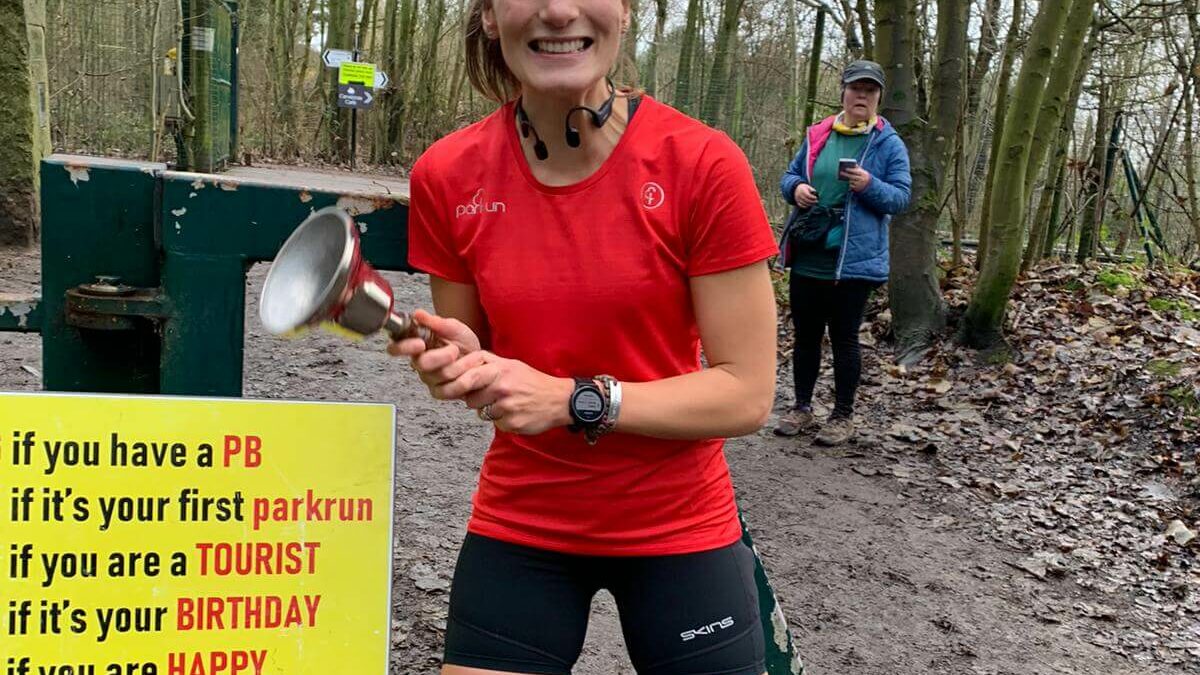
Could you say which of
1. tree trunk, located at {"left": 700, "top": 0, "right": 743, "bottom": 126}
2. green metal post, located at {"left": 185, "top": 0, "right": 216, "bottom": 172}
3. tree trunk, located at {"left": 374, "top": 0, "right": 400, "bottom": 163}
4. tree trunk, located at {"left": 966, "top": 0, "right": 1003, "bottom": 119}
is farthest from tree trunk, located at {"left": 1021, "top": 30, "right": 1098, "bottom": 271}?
tree trunk, located at {"left": 374, "top": 0, "right": 400, "bottom": 163}

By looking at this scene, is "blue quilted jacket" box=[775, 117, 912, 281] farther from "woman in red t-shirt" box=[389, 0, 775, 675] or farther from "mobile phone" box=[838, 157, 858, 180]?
"woman in red t-shirt" box=[389, 0, 775, 675]

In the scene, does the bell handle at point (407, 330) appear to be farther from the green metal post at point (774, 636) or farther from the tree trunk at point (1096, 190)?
the tree trunk at point (1096, 190)

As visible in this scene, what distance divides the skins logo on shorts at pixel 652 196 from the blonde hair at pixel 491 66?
222 mm

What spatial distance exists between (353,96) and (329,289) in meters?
15.6

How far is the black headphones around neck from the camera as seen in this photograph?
153 centimetres

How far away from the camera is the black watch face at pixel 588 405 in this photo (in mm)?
1420

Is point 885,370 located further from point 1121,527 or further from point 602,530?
point 602,530

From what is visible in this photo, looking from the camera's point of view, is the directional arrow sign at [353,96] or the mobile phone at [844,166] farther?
the directional arrow sign at [353,96]

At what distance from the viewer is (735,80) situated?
42.9ft

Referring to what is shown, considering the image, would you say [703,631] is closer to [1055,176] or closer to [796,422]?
[796,422]

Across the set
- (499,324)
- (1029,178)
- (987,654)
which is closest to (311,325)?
(499,324)

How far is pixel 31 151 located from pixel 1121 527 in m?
7.68

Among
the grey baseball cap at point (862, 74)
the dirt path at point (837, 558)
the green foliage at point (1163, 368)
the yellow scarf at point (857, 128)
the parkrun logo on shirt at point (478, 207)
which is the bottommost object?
the dirt path at point (837, 558)

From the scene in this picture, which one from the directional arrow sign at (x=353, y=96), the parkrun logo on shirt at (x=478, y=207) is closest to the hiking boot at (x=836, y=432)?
the parkrun logo on shirt at (x=478, y=207)
